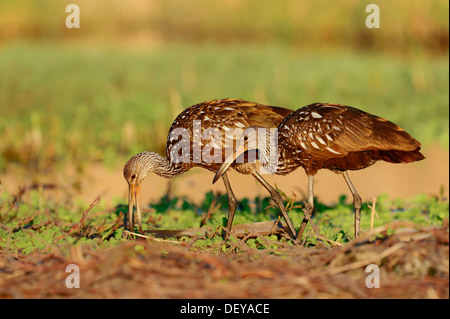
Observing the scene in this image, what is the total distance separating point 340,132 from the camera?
5.08 meters

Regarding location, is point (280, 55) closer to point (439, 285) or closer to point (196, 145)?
point (196, 145)

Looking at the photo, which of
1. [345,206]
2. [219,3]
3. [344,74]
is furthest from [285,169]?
[219,3]

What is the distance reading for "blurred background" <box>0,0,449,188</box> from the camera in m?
9.51

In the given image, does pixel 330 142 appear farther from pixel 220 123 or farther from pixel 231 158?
pixel 220 123

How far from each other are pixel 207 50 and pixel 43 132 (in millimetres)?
5257

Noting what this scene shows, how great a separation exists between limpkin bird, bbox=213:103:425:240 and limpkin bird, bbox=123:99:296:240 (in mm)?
258

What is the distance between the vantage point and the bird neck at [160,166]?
609 centimetres

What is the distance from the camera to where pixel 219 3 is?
15117 mm

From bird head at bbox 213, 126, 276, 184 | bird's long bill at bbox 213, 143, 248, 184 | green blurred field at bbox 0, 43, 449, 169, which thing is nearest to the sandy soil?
green blurred field at bbox 0, 43, 449, 169

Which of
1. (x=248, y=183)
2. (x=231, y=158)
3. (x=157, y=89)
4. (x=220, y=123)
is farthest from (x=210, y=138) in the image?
(x=157, y=89)

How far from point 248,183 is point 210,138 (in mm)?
2599

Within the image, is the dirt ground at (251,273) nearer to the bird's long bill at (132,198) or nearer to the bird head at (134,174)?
the bird's long bill at (132,198)

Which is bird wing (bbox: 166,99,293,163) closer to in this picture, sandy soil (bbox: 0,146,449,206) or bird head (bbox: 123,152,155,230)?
bird head (bbox: 123,152,155,230)
